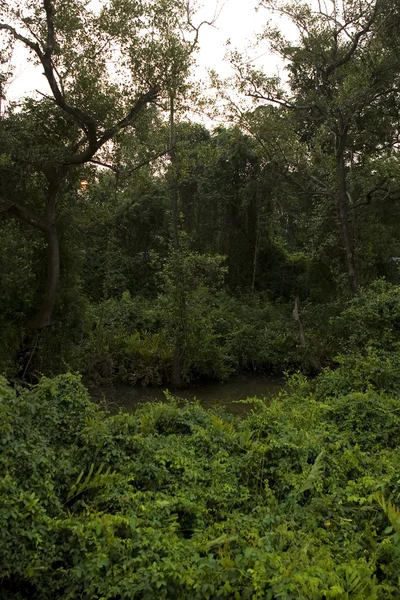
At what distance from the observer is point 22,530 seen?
378 centimetres

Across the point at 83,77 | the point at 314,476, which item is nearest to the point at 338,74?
the point at 83,77

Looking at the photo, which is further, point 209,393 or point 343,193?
point 343,193

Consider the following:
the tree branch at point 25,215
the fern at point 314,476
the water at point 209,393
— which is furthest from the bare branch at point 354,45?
the fern at point 314,476

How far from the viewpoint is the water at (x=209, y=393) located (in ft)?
39.2

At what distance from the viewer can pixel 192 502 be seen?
14.9 feet

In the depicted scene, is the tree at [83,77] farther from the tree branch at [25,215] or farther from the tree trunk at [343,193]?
the tree trunk at [343,193]

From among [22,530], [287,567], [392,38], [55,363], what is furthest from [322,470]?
[392,38]

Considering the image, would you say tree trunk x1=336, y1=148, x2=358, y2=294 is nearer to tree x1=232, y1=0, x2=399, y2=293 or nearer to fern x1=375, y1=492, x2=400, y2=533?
tree x1=232, y1=0, x2=399, y2=293

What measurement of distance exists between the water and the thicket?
551 centimetres

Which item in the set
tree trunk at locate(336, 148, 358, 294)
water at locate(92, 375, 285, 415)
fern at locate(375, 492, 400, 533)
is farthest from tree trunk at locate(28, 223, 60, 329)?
fern at locate(375, 492, 400, 533)

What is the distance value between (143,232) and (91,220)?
11247 millimetres

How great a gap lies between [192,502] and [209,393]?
28.1ft

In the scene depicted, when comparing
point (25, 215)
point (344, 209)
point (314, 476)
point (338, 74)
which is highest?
point (338, 74)

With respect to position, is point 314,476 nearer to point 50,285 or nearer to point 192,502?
point 192,502
